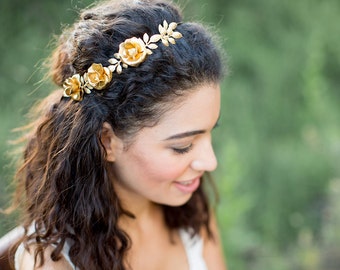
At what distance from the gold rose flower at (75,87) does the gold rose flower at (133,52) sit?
0.13 m

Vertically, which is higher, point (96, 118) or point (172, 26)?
point (172, 26)

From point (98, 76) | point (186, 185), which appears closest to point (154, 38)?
point (98, 76)

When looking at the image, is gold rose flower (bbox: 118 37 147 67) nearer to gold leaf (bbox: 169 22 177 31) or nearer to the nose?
gold leaf (bbox: 169 22 177 31)

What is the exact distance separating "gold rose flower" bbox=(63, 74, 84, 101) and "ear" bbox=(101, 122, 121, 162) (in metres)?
0.11

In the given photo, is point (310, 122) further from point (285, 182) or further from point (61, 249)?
point (61, 249)

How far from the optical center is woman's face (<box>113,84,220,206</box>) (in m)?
1.59

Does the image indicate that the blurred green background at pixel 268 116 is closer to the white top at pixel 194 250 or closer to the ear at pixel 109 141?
the white top at pixel 194 250

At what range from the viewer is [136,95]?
1.55 meters

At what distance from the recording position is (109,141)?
166 centimetres

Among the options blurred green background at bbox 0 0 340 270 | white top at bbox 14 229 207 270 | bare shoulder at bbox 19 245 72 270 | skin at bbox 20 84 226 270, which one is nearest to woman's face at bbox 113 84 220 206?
skin at bbox 20 84 226 270

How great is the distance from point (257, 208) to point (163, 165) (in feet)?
6.39

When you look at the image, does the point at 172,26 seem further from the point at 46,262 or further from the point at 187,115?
the point at 46,262

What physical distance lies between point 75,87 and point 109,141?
0.18 meters

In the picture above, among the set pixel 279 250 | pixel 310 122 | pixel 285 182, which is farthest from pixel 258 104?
pixel 279 250
